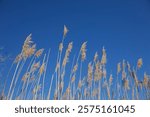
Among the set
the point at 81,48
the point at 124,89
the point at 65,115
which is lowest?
the point at 65,115

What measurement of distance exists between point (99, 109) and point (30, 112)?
0.75m

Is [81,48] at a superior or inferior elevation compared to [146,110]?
superior

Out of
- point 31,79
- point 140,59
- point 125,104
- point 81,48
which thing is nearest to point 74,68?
point 81,48

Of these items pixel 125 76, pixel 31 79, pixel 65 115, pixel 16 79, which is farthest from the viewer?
pixel 125 76

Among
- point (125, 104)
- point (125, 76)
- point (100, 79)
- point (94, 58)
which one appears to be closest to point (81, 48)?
point (94, 58)

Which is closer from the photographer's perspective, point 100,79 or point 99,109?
point 99,109

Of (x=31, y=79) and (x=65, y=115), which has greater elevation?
(x=31, y=79)

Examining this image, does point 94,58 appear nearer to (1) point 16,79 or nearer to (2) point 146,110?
(1) point 16,79

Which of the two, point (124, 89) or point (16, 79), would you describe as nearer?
point (16, 79)

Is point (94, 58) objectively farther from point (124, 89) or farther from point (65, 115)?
point (65, 115)

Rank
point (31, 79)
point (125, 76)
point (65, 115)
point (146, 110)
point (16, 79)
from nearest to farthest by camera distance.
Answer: point (65, 115)
point (146, 110)
point (16, 79)
point (31, 79)
point (125, 76)

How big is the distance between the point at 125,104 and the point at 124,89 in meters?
1.52

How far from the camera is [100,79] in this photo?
445cm

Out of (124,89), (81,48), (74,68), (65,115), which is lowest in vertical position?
(65,115)
